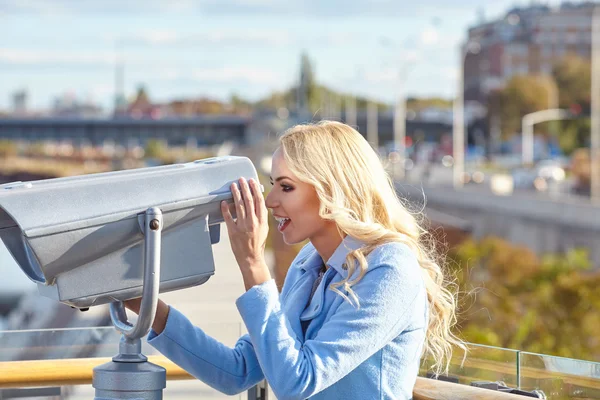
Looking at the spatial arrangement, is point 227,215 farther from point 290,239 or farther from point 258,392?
point 258,392

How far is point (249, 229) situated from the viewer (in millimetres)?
2529

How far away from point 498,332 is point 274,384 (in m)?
17.0

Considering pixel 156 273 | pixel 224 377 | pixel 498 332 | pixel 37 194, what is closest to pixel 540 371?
pixel 224 377

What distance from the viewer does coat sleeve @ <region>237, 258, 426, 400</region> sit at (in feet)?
8.10

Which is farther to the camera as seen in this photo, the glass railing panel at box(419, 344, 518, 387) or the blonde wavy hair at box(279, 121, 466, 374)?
the glass railing panel at box(419, 344, 518, 387)

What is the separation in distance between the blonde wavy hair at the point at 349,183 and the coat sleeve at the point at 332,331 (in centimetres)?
4

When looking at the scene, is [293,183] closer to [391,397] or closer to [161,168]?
[161,168]

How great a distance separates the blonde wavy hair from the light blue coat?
0.04 meters

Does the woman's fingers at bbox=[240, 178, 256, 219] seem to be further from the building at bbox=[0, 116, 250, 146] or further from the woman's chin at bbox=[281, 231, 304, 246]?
the building at bbox=[0, 116, 250, 146]

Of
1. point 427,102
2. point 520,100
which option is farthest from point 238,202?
point 427,102

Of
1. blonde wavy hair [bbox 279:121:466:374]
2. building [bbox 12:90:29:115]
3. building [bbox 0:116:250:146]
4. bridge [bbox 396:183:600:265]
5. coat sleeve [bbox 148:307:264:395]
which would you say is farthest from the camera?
building [bbox 12:90:29:115]

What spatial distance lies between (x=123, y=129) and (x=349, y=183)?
356 feet

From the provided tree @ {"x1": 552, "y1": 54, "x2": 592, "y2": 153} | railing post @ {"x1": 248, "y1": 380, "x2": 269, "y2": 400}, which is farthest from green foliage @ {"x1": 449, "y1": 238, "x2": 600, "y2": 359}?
tree @ {"x1": 552, "y1": 54, "x2": 592, "y2": 153}

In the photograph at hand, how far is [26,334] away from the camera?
3.40 metres
